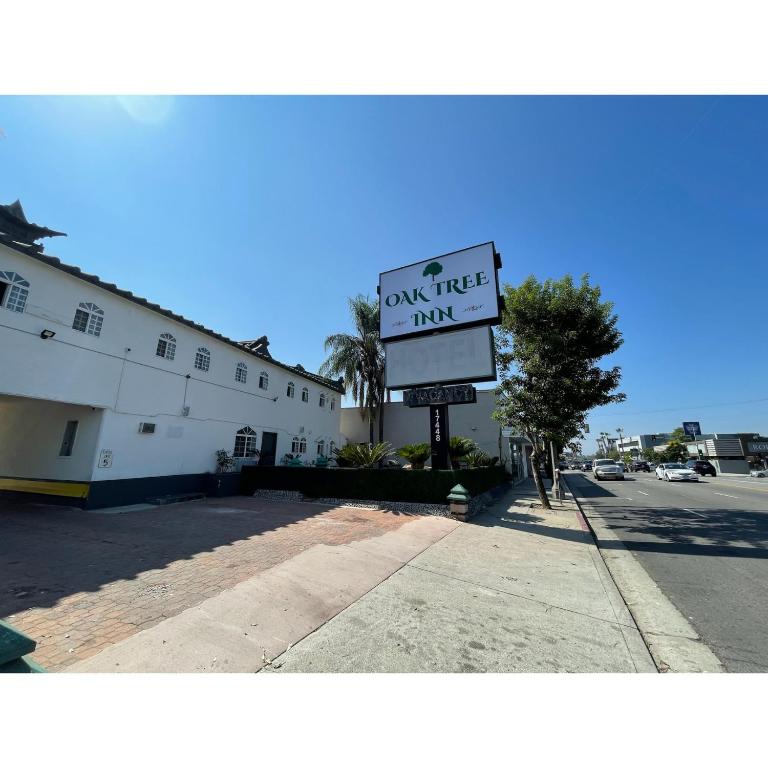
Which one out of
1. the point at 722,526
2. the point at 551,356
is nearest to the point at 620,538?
the point at 722,526

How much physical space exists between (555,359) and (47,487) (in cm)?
1733

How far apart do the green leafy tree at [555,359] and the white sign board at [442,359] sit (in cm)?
150

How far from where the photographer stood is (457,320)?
43.0 feet

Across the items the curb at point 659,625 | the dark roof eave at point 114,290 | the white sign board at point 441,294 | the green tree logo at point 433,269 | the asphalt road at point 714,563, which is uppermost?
the green tree logo at point 433,269

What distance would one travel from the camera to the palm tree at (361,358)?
24953 mm

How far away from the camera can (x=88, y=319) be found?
10250 mm

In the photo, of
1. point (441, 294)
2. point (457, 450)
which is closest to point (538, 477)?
point (457, 450)

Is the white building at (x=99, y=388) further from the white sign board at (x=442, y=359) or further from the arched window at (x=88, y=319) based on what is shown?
the white sign board at (x=442, y=359)

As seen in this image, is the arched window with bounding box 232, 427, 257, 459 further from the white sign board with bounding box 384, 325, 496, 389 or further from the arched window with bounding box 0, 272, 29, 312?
the arched window with bounding box 0, 272, 29, 312

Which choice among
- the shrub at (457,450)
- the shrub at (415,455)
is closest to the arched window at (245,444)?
the shrub at (415,455)

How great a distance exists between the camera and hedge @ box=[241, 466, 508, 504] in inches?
452

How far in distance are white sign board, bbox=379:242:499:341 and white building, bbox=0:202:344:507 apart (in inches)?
305

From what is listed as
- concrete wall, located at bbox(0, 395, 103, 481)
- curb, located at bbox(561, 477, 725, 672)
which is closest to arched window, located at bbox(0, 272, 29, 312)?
concrete wall, located at bbox(0, 395, 103, 481)
